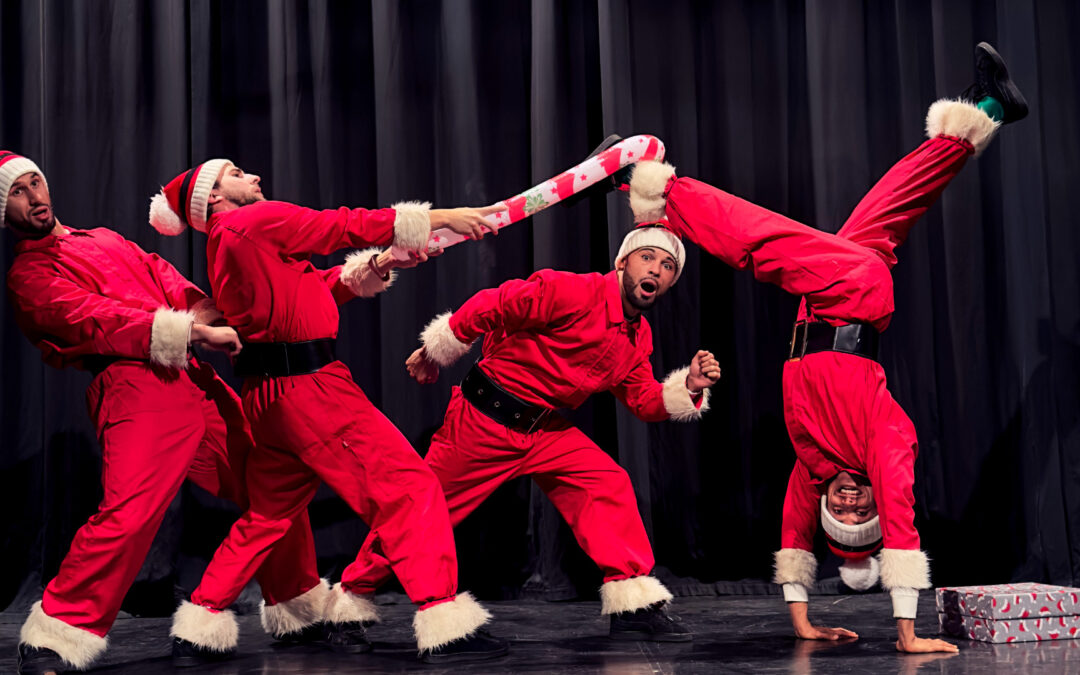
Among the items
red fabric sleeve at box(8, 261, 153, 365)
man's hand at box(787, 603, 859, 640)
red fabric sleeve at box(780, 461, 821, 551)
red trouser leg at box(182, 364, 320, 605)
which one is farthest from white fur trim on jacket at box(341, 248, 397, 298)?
man's hand at box(787, 603, 859, 640)

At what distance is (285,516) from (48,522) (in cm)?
152

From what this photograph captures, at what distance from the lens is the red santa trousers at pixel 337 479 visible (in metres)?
2.51

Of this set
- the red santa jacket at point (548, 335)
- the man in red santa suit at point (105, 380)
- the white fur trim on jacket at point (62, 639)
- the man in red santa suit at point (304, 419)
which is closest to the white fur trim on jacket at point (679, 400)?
the red santa jacket at point (548, 335)

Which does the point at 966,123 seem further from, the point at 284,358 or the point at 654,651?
the point at 284,358

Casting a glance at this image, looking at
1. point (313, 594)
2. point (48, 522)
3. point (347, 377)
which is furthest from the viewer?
point (48, 522)

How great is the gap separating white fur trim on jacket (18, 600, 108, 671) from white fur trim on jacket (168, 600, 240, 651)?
0.73 ft

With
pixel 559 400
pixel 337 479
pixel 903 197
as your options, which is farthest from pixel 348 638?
pixel 903 197

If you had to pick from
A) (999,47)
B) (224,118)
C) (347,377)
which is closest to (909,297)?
(999,47)

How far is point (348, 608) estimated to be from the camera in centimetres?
279

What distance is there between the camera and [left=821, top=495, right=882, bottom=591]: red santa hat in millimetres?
2682

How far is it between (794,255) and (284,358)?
138cm

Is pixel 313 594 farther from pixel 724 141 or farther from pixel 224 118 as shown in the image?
pixel 724 141

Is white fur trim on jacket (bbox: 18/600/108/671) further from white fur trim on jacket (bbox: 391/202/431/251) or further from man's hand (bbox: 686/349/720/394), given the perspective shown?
man's hand (bbox: 686/349/720/394)

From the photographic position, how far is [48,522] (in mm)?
3688
